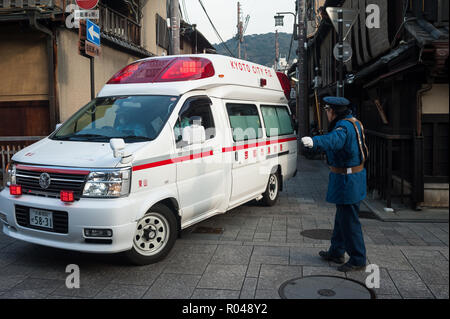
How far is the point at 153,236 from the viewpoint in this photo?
197 inches

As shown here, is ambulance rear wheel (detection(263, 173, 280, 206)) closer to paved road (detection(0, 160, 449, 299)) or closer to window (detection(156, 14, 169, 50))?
paved road (detection(0, 160, 449, 299))

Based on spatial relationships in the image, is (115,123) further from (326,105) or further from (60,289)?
(326,105)

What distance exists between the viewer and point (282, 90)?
30.1ft

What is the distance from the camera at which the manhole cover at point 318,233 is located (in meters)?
6.28

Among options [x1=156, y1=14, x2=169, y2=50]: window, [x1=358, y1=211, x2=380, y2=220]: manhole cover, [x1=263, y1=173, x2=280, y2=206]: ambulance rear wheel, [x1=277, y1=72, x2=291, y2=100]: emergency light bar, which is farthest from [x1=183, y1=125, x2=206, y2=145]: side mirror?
[x1=156, y1=14, x2=169, y2=50]: window

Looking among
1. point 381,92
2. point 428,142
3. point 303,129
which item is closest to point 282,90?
point 381,92

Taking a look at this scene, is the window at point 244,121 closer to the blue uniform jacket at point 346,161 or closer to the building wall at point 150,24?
the blue uniform jacket at point 346,161

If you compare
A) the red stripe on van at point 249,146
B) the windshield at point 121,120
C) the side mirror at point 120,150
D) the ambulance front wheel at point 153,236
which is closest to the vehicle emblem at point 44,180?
the windshield at point 121,120

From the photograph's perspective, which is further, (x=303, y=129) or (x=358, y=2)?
(x=303, y=129)

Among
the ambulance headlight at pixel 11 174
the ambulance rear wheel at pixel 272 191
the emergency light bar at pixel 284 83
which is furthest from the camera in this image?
the emergency light bar at pixel 284 83

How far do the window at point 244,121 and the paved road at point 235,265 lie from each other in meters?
1.51

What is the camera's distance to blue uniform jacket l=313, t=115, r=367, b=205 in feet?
15.3

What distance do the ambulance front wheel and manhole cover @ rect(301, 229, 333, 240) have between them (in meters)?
2.26
